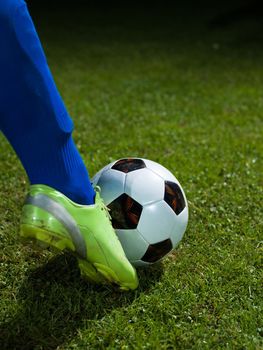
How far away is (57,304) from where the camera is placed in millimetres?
2172

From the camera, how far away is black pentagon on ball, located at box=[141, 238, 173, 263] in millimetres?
2275

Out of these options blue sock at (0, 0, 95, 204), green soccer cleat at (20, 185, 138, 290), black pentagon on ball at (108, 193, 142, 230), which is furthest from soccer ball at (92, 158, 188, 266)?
blue sock at (0, 0, 95, 204)

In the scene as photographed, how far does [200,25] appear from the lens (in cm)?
911

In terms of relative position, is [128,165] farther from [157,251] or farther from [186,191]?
[186,191]

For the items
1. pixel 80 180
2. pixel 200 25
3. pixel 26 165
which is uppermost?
pixel 26 165

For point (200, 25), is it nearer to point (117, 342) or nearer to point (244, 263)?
point (244, 263)

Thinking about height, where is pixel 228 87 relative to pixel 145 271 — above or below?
below

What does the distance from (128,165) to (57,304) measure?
679 millimetres

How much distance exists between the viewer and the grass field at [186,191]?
6.71 ft

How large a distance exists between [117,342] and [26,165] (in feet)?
2.35

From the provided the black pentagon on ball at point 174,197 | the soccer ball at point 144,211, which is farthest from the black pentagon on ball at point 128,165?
the black pentagon on ball at point 174,197

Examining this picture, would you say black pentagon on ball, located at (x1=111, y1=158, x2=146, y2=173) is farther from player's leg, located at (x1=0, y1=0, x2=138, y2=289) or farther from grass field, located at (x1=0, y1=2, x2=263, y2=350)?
grass field, located at (x1=0, y1=2, x2=263, y2=350)

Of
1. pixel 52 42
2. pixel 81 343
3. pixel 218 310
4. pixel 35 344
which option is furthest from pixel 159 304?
pixel 52 42

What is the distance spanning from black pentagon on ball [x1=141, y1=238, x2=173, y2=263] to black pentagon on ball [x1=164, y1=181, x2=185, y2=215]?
0.15 metres
